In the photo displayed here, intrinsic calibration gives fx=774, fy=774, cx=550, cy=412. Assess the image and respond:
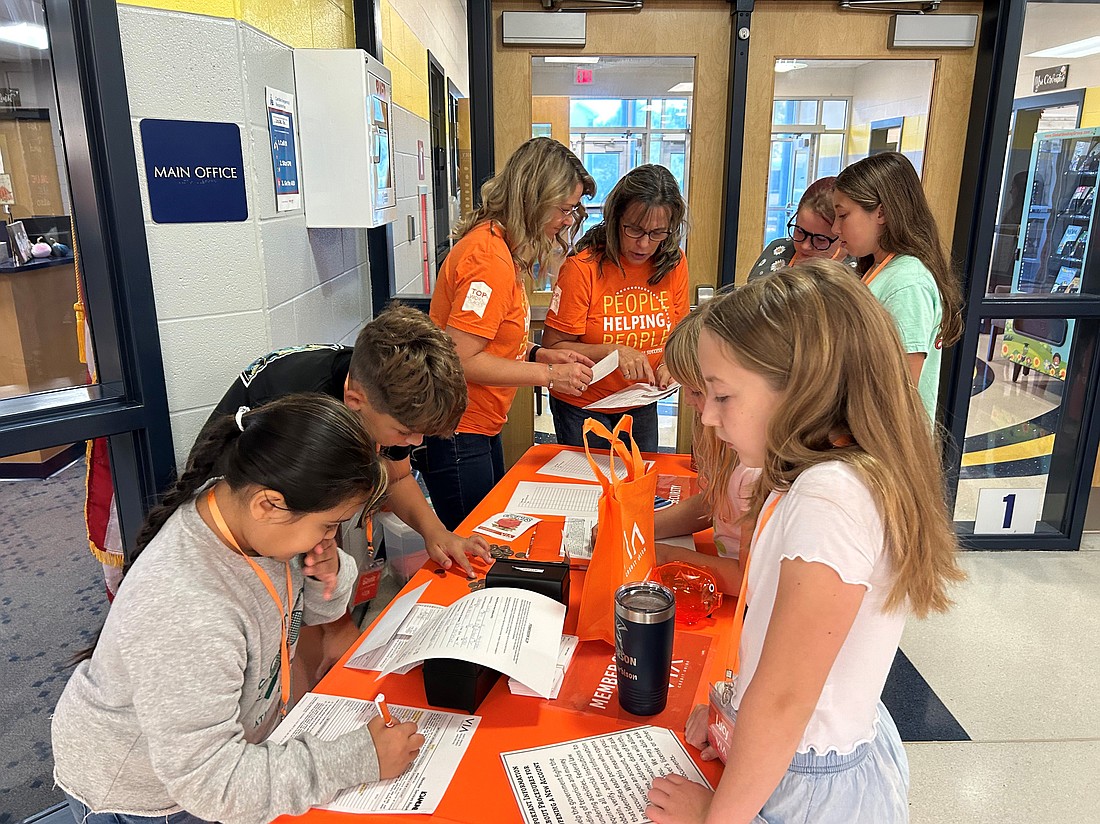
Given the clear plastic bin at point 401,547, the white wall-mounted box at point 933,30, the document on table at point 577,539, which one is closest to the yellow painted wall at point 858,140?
the white wall-mounted box at point 933,30

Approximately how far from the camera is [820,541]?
0.82m

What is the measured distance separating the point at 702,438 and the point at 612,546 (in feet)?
0.97

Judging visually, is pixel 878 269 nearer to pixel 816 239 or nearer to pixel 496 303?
pixel 816 239

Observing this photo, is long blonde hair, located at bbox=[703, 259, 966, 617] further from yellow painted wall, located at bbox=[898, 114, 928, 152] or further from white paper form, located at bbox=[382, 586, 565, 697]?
yellow painted wall, located at bbox=[898, 114, 928, 152]

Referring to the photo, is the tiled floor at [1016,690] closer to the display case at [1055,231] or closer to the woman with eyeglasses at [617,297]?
the display case at [1055,231]

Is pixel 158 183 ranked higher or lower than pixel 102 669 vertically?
higher

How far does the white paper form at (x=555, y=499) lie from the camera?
69.4 inches

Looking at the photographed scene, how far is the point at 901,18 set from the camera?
2971 millimetres

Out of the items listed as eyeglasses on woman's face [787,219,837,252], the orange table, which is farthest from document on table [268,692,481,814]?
eyeglasses on woman's face [787,219,837,252]

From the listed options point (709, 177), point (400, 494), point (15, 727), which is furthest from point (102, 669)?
point (709, 177)

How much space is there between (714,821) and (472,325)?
1.38 meters

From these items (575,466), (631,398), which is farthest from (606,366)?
(575,466)

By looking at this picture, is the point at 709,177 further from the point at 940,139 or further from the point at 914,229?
the point at 914,229

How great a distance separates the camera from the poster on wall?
203 cm
